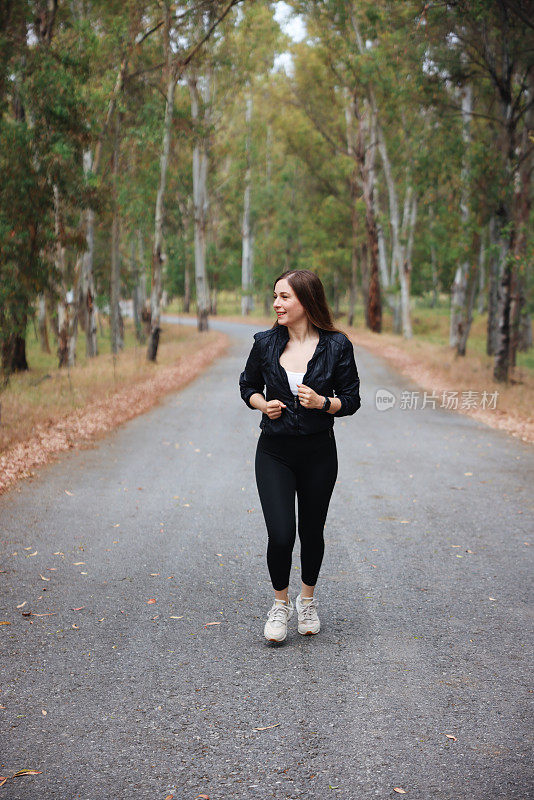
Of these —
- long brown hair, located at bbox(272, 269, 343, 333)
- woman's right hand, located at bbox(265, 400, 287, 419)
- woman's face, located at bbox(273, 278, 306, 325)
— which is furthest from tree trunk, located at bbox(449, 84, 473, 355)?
woman's right hand, located at bbox(265, 400, 287, 419)


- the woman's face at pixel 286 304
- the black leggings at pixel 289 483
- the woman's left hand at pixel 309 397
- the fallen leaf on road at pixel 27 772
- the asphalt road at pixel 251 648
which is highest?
the woman's face at pixel 286 304

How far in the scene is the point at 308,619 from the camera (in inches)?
170

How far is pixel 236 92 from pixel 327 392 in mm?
32417

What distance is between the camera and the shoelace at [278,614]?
164 inches

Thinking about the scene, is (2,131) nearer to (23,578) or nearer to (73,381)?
(73,381)

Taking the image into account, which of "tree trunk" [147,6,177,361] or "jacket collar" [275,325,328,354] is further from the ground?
"tree trunk" [147,6,177,361]

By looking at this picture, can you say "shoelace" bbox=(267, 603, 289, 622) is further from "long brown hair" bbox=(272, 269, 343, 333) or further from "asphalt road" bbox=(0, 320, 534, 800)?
"long brown hair" bbox=(272, 269, 343, 333)

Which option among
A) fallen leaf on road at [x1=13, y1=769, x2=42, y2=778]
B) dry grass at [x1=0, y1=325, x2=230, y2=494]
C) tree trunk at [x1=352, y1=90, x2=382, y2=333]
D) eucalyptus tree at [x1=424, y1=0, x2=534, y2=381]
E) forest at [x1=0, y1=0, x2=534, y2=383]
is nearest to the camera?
fallen leaf on road at [x1=13, y1=769, x2=42, y2=778]

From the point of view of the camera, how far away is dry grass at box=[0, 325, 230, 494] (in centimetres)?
975

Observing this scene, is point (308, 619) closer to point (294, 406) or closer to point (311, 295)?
point (294, 406)

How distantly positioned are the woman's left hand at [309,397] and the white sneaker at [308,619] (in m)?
1.27

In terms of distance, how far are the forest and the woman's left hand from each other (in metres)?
7.97

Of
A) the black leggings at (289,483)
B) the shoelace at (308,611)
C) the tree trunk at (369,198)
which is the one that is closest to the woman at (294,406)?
the black leggings at (289,483)

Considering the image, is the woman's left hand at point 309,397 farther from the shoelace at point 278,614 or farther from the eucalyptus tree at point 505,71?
the eucalyptus tree at point 505,71
